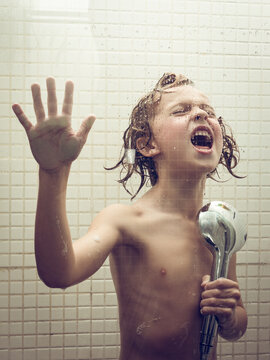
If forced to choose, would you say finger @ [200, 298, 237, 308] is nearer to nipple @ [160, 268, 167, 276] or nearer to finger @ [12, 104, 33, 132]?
nipple @ [160, 268, 167, 276]

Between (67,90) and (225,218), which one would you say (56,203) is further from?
(225,218)

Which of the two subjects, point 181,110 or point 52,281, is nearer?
point 52,281

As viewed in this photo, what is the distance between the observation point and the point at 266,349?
0.63 meters

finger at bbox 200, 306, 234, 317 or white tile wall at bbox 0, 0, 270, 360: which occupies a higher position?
white tile wall at bbox 0, 0, 270, 360

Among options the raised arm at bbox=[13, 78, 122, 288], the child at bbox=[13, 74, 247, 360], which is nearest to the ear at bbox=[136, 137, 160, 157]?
the child at bbox=[13, 74, 247, 360]

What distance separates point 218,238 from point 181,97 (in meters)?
0.18

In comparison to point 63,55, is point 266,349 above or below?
below

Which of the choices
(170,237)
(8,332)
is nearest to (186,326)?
(170,237)

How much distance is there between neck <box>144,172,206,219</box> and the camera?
1.89 feet

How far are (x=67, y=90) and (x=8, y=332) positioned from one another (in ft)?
1.02

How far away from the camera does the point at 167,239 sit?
57 cm

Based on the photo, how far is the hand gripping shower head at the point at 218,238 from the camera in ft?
1.81

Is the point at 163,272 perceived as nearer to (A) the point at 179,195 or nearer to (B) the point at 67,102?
(A) the point at 179,195

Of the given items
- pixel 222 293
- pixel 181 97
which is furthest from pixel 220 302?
pixel 181 97
